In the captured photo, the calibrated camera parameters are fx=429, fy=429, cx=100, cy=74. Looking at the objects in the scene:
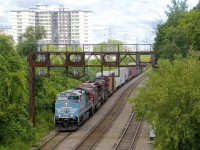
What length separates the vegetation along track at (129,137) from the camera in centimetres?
3228

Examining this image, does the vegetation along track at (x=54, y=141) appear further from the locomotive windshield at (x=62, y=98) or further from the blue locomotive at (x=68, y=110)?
the locomotive windshield at (x=62, y=98)

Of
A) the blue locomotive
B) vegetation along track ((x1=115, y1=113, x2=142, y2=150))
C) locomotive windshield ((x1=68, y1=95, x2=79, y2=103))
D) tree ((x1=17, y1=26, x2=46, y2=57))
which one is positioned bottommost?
vegetation along track ((x1=115, y1=113, x2=142, y2=150))

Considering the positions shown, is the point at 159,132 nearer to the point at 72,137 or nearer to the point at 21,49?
the point at 72,137

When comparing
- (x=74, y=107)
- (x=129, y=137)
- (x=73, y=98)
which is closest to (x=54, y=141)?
(x=74, y=107)

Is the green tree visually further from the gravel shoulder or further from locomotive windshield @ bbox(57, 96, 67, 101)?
locomotive windshield @ bbox(57, 96, 67, 101)

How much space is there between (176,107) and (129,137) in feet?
49.6

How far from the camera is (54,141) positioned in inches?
1335

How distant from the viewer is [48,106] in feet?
147

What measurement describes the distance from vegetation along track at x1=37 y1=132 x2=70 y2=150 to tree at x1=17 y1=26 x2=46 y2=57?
2999 centimetres

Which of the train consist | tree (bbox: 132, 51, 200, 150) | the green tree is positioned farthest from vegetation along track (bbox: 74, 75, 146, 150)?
tree (bbox: 132, 51, 200, 150)

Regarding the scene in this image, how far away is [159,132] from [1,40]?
13.0 meters

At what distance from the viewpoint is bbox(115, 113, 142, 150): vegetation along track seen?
32.3 metres

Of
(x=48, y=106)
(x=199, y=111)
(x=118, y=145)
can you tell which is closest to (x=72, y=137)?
(x=118, y=145)

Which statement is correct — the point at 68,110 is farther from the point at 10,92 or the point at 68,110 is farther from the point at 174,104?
the point at 174,104
